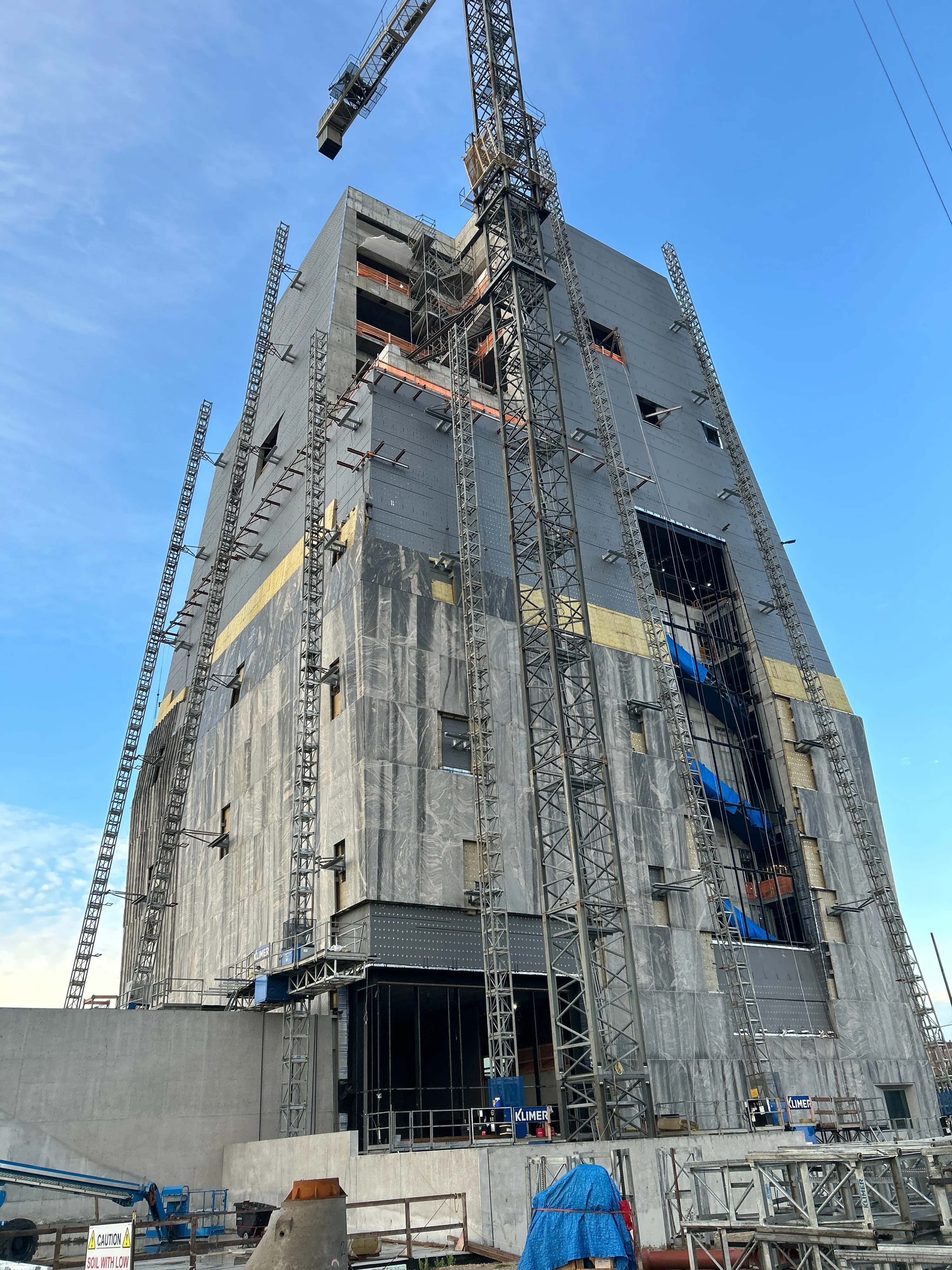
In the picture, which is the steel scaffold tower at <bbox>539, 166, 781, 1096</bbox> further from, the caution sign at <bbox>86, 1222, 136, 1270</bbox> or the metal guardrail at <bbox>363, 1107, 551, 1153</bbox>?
the caution sign at <bbox>86, 1222, 136, 1270</bbox>

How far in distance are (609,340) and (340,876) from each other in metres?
39.4

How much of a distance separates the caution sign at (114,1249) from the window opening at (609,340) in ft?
181

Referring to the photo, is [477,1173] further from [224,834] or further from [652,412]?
[652,412]

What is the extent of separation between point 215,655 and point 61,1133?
3054 cm

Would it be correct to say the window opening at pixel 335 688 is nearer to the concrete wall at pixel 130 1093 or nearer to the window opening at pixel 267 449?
the concrete wall at pixel 130 1093

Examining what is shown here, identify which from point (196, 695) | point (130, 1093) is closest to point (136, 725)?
point (196, 695)

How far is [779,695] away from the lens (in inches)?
2074

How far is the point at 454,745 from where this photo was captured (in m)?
40.0

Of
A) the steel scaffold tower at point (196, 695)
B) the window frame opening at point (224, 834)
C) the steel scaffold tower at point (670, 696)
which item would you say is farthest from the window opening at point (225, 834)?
the steel scaffold tower at point (670, 696)

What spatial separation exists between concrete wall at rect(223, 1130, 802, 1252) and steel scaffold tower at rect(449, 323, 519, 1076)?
23.9 ft

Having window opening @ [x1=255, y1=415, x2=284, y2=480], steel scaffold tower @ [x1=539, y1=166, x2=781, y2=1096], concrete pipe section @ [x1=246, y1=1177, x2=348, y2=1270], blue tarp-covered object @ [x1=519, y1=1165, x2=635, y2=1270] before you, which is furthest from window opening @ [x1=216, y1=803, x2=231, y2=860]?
blue tarp-covered object @ [x1=519, y1=1165, x2=635, y2=1270]

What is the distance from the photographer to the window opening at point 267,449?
58562 mm

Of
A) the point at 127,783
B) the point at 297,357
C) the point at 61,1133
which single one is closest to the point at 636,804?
the point at 61,1133

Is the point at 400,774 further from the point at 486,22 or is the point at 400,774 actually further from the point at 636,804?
the point at 486,22
